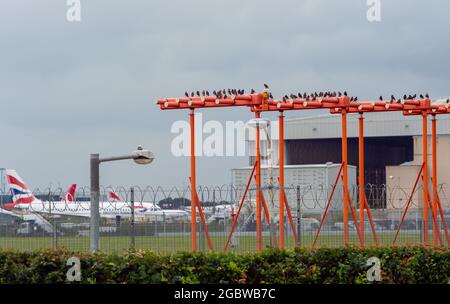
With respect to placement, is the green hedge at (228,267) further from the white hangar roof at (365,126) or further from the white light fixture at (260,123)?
the white hangar roof at (365,126)

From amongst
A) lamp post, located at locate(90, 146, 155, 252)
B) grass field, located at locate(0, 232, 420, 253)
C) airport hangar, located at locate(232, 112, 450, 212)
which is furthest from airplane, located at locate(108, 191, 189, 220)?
airport hangar, located at locate(232, 112, 450, 212)

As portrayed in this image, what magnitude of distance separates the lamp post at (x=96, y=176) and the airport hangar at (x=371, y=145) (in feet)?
121

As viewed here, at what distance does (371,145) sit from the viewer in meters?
68.1

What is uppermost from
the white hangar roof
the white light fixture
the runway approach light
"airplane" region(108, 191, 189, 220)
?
the white hangar roof

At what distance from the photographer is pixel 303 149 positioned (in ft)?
222

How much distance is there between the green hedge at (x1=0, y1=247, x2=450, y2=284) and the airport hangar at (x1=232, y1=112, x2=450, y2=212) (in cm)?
3874

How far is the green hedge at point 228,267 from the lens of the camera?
16.5 metres

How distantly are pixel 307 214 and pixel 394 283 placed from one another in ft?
75.2

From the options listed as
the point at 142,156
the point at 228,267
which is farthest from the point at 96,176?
the point at 228,267

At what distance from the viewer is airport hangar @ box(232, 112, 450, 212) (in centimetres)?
6016

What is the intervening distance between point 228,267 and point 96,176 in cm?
379

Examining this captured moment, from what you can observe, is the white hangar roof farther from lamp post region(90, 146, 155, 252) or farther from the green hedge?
the green hedge

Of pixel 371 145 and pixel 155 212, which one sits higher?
pixel 371 145

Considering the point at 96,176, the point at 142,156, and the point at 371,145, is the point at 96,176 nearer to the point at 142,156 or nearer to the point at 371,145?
the point at 142,156
